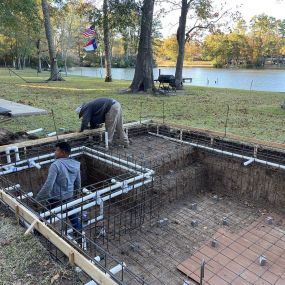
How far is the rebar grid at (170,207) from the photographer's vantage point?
12.7ft

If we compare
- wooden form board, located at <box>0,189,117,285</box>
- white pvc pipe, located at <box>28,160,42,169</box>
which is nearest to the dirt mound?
white pvc pipe, located at <box>28,160,42,169</box>

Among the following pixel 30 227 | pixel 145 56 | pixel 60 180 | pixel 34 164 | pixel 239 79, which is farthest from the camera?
pixel 239 79

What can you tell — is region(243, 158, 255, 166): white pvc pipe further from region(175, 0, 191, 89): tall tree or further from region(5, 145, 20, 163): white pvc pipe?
region(175, 0, 191, 89): tall tree

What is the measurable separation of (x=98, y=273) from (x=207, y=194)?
4081 millimetres

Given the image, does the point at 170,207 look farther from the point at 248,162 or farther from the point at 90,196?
the point at 90,196

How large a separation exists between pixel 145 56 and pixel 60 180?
11.4m

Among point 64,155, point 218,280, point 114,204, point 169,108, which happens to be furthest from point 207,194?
point 169,108

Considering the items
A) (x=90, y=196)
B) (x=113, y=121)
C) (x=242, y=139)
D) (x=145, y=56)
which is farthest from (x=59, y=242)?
(x=145, y=56)

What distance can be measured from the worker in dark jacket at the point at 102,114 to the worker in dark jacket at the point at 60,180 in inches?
80.4

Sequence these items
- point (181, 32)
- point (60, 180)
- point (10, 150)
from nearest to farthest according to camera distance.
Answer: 1. point (60, 180)
2. point (10, 150)
3. point (181, 32)

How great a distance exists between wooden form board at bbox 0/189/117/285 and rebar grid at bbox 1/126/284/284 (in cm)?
31

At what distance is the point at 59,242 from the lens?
2.40 m

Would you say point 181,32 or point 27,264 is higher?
point 181,32

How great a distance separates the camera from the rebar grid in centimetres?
388
